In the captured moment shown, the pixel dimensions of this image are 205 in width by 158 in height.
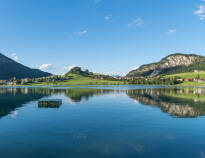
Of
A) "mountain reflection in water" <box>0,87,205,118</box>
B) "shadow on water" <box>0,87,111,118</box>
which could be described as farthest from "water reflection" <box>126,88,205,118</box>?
"shadow on water" <box>0,87,111,118</box>

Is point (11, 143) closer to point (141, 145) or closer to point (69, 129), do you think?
point (69, 129)

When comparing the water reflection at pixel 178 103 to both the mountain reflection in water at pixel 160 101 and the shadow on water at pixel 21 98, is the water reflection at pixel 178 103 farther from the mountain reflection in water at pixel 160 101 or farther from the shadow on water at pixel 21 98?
the shadow on water at pixel 21 98

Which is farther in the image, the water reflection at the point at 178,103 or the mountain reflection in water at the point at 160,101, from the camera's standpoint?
the mountain reflection in water at the point at 160,101

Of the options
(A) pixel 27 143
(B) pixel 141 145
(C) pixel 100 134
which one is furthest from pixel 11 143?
(B) pixel 141 145

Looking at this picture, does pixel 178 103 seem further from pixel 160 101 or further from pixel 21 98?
pixel 21 98

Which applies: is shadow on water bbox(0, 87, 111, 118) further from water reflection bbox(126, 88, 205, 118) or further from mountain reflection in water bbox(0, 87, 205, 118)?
water reflection bbox(126, 88, 205, 118)

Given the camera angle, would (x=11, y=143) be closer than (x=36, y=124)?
Yes

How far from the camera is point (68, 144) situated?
2861 centimetres

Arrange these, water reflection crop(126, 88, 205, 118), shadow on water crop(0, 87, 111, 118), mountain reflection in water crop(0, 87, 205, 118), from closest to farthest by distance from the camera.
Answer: water reflection crop(126, 88, 205, 118) < mountain reflection in water crop(0, 87, 205, 118) < shadow on water crop(0, 87, 111, 118)

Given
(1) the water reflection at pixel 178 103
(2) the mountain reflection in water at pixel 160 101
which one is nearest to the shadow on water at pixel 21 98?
(2) the mountain reflection in water at pixel 160 101

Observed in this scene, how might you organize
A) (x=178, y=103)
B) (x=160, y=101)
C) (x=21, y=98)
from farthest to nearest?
(x=21, y=98)
(x=160, y=101)
(x=178, y=103)

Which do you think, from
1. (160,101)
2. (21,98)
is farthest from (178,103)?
(21,98)

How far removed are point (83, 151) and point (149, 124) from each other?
23.9 meters

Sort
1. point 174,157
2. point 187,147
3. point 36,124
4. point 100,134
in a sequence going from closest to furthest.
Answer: point 174,157
point 187,147
point 100,134
point 36,124
